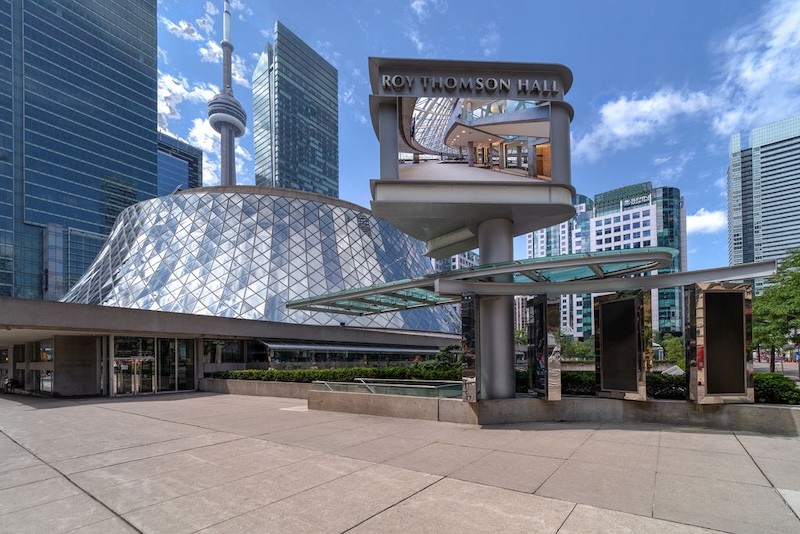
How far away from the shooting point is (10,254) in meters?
108

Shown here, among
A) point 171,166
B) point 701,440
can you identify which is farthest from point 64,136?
point 701,440

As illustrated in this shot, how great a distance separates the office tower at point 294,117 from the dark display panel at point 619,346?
517 ft

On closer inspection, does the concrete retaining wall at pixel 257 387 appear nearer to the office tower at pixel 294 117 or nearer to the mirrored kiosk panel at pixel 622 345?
the mirrored kiosk panel at pixel 622 345

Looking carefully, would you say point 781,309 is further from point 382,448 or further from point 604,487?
point 382,448

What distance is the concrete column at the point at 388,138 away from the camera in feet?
45.4

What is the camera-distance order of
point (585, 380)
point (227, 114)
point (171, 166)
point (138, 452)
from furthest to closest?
point (171, 166)
point (227, 114)
point (585, 380)
point (138, 452)

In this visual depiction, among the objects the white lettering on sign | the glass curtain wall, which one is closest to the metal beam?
the white lettering on sign

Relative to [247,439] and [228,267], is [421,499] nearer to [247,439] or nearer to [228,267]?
[247,439]

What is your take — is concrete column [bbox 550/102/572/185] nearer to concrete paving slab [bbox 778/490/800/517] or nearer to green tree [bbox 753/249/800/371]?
concrete paving slab [bbox 778/490/800/517]

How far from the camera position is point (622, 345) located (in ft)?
43.6

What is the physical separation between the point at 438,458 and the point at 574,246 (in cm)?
15640

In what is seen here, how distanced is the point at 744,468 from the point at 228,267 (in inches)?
1579

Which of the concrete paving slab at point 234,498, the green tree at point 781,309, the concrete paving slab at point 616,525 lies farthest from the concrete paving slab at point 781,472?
the green tree at point 781,309

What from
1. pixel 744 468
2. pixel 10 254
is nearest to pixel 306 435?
pixel 744 468
